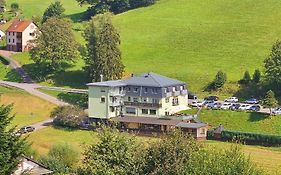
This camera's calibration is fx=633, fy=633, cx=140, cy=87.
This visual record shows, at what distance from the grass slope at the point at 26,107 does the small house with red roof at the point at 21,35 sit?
88.5 ft

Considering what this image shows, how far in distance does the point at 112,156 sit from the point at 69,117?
40.5m

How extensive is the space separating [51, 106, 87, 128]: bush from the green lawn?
15.5m

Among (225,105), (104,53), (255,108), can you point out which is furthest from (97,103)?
(255,108)

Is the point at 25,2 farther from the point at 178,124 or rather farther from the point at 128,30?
the point at 178,124

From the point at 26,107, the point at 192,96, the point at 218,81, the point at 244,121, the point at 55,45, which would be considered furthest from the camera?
the point at 55,45

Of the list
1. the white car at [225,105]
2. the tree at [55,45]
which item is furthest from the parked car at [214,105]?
Result: the tree at [55,45]

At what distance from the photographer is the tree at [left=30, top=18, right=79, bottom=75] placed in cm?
10306

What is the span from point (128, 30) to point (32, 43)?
78.0ft

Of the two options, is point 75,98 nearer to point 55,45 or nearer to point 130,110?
point 130,110

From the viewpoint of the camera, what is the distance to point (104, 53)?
305ft

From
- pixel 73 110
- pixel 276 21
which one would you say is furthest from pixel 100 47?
pixel 276 21

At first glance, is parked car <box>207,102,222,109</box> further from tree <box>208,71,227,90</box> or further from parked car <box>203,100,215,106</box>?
tree <box>208,71,227,90</box>

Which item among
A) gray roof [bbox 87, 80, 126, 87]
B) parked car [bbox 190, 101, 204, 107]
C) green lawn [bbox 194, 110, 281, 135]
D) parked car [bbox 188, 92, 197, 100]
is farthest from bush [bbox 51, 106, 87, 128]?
parked car [bbox 188, 92, 197, 100]

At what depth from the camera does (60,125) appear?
266 feet
